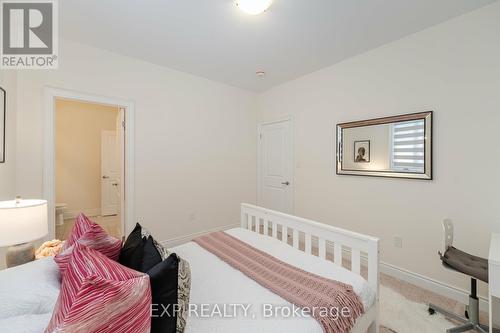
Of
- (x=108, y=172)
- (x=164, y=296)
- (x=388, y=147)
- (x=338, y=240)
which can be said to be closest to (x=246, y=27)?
(x=388, y=147)

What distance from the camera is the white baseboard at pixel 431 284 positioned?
2.03 m

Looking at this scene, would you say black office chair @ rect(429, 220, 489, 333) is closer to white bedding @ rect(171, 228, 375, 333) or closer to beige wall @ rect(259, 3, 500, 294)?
beige wall @ rect(259, 3, 500, 294)

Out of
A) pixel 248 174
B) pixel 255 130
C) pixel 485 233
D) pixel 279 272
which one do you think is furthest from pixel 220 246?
pixel 255 130

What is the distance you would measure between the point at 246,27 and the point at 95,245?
7.36 ft

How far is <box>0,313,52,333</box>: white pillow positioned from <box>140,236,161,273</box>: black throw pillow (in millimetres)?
345

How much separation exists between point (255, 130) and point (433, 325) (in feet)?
11.6

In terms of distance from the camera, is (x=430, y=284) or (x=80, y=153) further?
(x=80, y=153)

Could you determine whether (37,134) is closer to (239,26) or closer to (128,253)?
(128,253)

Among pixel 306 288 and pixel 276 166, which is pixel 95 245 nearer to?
pixel 306 288

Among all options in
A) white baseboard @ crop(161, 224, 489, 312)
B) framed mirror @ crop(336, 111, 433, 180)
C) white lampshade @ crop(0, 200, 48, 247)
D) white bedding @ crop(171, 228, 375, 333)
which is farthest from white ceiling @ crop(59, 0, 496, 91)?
white baseboard @ crop(161, 224, 489, 312)

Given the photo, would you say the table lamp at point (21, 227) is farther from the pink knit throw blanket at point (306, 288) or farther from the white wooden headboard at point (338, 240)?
the white wooden headboard at point (338, 240)

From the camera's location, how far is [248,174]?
4.28 meters

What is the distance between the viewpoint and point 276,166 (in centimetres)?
403

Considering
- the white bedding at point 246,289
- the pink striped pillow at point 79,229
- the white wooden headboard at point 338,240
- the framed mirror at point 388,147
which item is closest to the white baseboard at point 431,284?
the framed mirror at point 388,147
